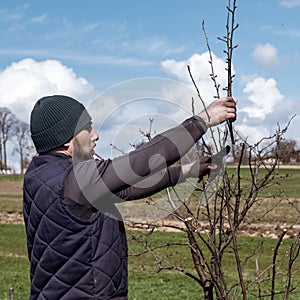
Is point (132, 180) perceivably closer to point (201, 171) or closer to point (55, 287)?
point (201, 171)

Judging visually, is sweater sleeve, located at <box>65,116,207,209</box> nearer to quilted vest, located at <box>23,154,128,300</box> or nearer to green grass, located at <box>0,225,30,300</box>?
quilted vest, located at <box>23,154,128,300</box>

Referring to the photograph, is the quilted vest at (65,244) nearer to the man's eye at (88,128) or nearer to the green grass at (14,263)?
the man's eye at (88,128)

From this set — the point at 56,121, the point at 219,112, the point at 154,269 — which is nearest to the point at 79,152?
the point at 56,121

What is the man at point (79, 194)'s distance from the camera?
195cm

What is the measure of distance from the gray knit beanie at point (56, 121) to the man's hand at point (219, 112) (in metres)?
0.45

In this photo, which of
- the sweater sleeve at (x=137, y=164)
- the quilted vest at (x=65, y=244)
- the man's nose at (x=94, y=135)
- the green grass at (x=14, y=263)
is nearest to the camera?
the sweater sleeve at (x=137, y=164)

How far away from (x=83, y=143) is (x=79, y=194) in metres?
0.24

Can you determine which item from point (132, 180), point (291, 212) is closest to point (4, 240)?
point (291, 212)

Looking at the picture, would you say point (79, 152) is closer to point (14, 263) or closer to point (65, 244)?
point (65, 244)

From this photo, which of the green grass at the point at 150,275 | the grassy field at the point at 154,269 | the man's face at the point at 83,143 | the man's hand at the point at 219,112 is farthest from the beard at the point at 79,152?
the green grass at the point at 150,275

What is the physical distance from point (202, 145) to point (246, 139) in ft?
0.97

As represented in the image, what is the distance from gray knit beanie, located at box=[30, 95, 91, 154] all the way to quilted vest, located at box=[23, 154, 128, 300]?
2.3 inches

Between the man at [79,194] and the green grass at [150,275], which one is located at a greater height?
the man at [79,194]

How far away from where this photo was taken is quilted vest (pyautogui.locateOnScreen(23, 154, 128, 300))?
2.09m
